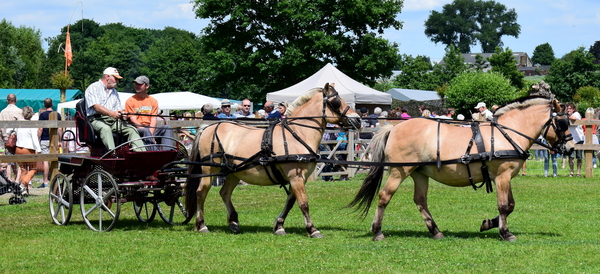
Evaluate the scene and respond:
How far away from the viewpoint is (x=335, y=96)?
9.30m

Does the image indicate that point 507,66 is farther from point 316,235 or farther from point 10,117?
point 316,235

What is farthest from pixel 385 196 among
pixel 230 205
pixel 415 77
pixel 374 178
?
pixel 415 77

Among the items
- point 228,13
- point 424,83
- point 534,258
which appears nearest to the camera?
point 534,258

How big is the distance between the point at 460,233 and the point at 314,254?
8.33 feet

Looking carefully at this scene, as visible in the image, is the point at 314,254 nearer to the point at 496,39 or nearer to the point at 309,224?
the point at 309,224

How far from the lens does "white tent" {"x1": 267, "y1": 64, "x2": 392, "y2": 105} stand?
2486 centimetres

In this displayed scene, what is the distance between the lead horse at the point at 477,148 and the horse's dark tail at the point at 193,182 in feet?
7.62

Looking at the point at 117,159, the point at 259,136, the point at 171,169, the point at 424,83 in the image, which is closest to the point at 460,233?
the point at 259,136

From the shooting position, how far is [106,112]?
9758 mm

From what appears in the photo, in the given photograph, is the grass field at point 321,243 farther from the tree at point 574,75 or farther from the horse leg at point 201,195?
the tree at point 574,75

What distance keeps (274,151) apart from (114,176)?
2.34 metres

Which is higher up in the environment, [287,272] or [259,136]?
[259,136]

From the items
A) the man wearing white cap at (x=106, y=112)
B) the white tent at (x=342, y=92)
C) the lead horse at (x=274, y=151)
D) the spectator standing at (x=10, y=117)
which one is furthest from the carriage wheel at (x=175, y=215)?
the white tent at (x=342, y=92)

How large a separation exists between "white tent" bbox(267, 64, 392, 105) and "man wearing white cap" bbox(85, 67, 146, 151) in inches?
583
